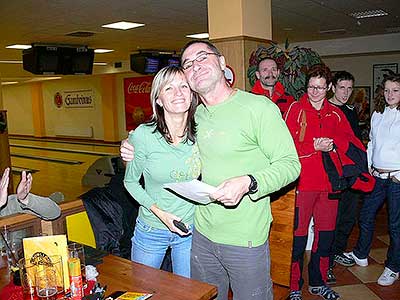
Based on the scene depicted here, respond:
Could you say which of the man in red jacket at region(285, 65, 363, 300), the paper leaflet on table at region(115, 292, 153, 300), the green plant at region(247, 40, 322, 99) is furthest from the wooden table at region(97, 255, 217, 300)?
the green plant at region(247, 40, 322, 99)

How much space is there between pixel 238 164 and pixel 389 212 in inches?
79.8

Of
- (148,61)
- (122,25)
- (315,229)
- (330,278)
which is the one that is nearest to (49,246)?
(315,229)

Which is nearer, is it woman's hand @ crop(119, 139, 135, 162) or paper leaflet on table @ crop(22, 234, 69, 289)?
paper leaflet on table @ crop(22, 234, 69, 289)

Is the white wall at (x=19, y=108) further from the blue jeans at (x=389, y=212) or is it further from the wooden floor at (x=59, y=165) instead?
the blue jeans at (x=389, y=212)

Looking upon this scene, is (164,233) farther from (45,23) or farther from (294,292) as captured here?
(45,23)

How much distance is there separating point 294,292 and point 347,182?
2.65 feet

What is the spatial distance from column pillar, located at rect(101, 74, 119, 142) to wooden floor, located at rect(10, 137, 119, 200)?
431 millimetres

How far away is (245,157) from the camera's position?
160 cm

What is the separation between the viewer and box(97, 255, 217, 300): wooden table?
1.43m

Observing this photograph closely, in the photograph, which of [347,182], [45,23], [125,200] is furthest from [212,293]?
[45,23]

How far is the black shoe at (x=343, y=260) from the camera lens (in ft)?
11.8

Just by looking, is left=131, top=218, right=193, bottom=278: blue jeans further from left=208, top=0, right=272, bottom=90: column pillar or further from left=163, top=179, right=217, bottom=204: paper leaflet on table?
left=208, top=0, right=272, bottom=90: column pillar

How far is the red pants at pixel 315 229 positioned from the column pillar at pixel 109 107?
11542mm

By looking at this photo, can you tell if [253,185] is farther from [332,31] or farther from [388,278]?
[332,31]
